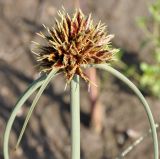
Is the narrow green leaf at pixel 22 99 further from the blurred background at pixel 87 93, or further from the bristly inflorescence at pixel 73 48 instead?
the blurred background at pixel 87 93

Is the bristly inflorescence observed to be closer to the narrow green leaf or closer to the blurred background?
the narrow green leaf

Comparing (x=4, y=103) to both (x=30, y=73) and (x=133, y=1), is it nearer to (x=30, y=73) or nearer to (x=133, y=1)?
(x=30, y=73)

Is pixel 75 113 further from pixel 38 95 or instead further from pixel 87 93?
pixel 87 93

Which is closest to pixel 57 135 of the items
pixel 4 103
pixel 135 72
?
pixel 4 103

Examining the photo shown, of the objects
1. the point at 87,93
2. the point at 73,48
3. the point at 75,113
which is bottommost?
the point at 87,93

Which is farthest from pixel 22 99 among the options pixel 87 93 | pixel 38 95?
pixel 87 93

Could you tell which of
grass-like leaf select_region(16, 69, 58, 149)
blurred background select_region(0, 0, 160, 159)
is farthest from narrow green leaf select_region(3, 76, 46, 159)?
blurred background select_region(0, 0, 160, 159)
